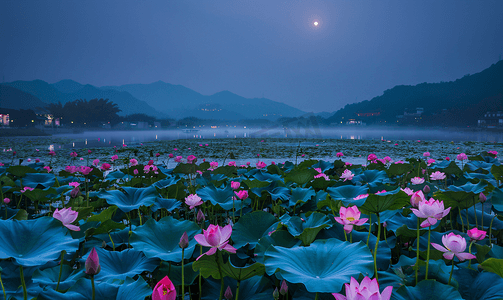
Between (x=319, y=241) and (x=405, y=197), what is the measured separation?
405 mm

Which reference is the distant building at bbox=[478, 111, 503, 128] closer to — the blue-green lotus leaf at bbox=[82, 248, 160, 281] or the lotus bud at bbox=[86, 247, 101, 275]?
the blue-green lotus leaf at bbox=[82, 248, 160, 281]

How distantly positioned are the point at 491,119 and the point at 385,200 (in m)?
68.2

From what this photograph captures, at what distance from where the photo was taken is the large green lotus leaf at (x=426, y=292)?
0.81m

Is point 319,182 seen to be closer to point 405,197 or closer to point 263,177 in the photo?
point 263,177

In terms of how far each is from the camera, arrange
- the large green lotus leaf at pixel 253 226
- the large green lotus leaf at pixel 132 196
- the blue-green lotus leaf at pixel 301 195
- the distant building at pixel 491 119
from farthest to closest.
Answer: the distant building at pixel 491 119 → the blue-green lotus leaf at pixel 301 195 → the large green lotus leaf at pixel 132 196 → the large green lotus leaf at pixel 253 226

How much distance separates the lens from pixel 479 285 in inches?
35.5

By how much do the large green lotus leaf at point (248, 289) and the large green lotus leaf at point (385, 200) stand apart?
0.53m

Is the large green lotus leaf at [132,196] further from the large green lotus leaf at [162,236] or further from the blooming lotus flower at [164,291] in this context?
the blooming lotus flower at [164,291]

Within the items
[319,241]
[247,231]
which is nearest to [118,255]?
[247,231]

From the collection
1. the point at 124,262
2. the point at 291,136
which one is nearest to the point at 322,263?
the point at 124,262

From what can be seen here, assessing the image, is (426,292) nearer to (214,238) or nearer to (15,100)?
(214,238)

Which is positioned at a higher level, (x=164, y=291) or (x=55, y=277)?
(x=164, y=291)

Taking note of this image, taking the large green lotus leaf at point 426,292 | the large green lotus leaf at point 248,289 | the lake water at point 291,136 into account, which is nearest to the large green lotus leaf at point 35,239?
the large green lotus leaf at point 248,289

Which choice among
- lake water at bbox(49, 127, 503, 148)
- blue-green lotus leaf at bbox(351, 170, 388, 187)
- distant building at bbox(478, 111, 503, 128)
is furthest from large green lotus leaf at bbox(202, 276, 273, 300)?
distant building at bbox(478, 111, 503, 128)
